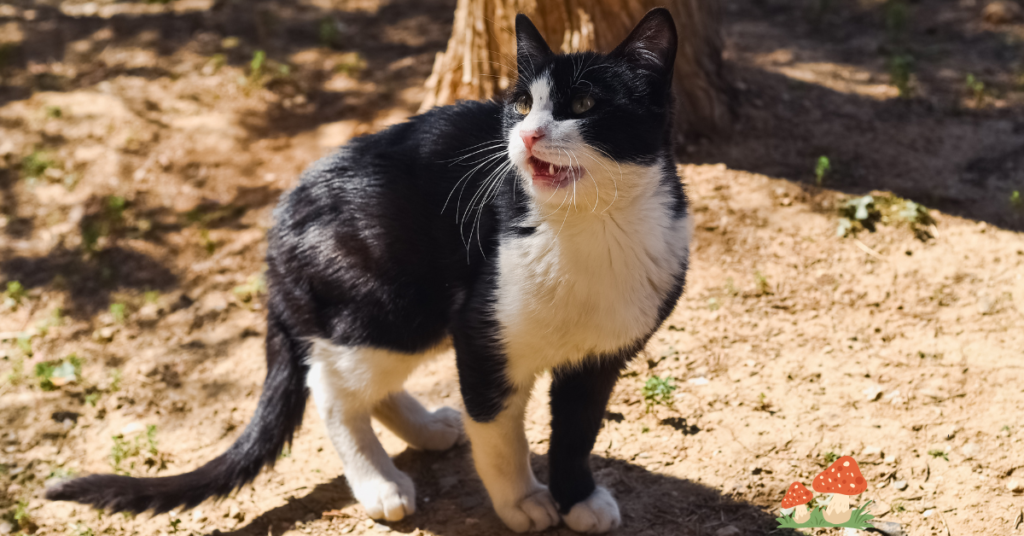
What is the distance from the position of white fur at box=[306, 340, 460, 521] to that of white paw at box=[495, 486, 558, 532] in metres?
0.35

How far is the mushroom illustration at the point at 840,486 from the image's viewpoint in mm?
2074

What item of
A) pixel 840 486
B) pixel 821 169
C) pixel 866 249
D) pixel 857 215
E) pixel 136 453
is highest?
pixel 821 169

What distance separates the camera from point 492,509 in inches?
99.1

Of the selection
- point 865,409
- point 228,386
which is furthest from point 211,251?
point 865,409

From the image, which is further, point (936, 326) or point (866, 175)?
point (866, 175)

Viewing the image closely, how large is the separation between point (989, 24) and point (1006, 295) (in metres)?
3.24

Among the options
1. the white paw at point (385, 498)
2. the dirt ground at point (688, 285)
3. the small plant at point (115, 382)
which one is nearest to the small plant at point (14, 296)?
the dirt ground at point (688, 285)

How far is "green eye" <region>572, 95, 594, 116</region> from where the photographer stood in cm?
190

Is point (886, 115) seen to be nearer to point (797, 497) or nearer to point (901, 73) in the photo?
point (901, 73)

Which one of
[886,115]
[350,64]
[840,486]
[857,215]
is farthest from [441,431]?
[350,64]

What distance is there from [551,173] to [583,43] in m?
1.92

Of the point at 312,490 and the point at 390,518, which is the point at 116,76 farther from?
the point at 390,518

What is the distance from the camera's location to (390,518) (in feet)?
8.07

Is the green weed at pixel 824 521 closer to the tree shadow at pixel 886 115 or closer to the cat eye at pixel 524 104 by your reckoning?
the cat eye at pixel 524 104
